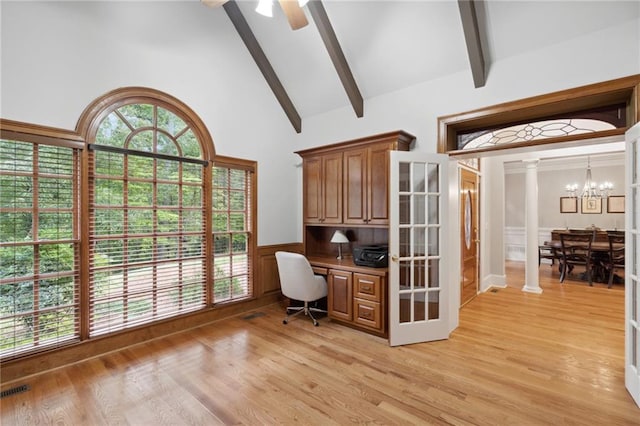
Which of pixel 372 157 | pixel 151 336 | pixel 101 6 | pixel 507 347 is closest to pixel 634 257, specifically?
pixel 507 347

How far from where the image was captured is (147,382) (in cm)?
250

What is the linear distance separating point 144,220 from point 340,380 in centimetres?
259

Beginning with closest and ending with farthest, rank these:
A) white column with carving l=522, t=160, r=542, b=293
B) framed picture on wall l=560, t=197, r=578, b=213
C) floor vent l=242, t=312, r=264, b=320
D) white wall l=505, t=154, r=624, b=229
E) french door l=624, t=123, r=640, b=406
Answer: french door l=624, t=123, r=640, b=406, floor vent l=242, t=312, r=264, b=320, white column with carving l=522, t=160, r=542, b=293, white wall l=505, t=154, r=624, b=229, framed picture on wall l=560, t=197, r=578, b=213

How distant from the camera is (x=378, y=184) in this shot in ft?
12.0

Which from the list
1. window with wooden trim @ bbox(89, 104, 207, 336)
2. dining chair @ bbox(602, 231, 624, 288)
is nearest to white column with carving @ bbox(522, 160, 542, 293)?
dining chair @ bbox(602, 231, 624, 288)

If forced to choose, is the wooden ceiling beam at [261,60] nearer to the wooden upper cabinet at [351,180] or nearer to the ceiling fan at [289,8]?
the wooden upper cabinet at [351,180]

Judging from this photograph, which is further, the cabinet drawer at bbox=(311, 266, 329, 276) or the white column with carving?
the white column with carving

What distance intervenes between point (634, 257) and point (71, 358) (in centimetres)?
491

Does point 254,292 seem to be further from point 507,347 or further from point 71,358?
point 507,347

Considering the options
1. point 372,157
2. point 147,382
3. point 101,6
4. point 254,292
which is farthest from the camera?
point 254,292

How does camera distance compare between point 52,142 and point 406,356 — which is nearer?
point 52,142

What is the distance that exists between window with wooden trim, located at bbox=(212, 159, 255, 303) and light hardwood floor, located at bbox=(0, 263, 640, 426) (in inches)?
22.6

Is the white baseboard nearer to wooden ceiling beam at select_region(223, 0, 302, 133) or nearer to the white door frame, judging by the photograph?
the white door frame

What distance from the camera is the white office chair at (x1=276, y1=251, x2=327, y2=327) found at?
3613mm
